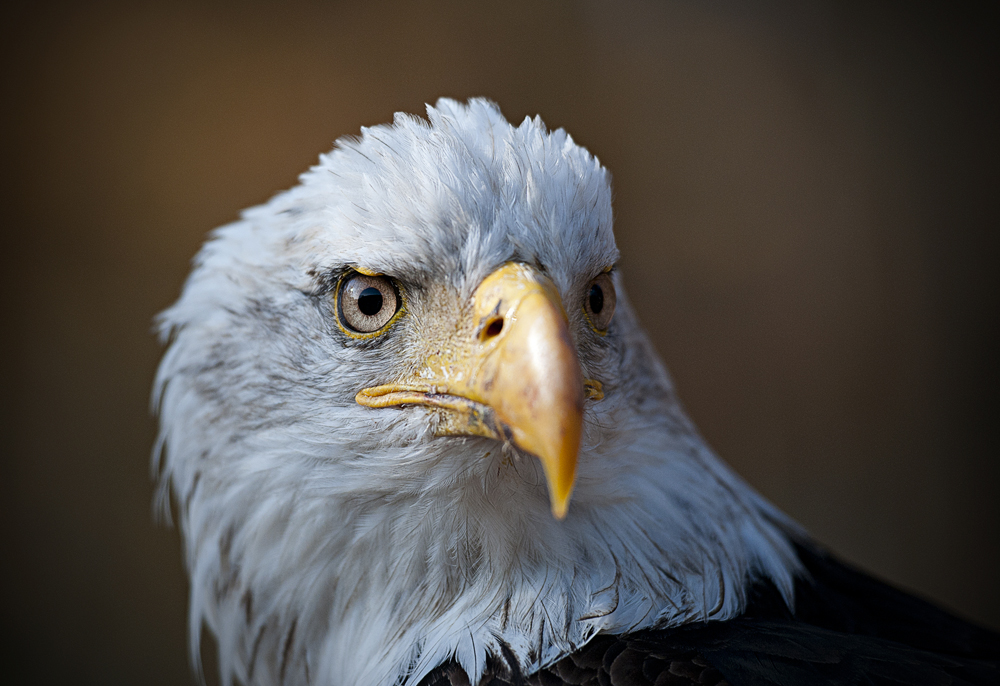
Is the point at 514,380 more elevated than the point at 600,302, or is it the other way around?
the point at 600,302

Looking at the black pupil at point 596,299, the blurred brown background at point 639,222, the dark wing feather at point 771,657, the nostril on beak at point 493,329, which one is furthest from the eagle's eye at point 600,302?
the blurred brown background at point 639,222

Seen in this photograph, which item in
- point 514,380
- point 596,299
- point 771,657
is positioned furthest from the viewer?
point 596,299

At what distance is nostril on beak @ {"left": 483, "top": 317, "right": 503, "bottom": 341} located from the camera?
3.30 ft

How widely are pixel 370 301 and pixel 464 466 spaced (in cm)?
29

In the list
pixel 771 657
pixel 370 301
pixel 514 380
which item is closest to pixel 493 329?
pixel 514 380

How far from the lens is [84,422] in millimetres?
3230

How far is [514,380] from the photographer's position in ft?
3.09

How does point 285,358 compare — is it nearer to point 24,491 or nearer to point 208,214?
point 208,214

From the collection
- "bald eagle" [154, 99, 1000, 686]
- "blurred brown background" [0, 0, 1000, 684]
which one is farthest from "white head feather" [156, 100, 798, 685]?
"blurred brown background" [0, 0, 1000, 684]

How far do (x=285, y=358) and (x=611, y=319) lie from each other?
545 mm

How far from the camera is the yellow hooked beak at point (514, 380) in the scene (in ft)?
2.92

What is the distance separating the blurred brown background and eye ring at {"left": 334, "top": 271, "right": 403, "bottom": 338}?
7.51 feet

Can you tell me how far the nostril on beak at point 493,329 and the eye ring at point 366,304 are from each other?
175 mm

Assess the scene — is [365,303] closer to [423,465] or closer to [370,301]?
[370,301]
